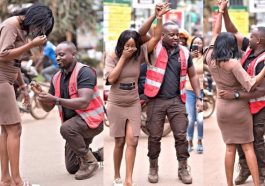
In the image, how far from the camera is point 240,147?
7266 mm

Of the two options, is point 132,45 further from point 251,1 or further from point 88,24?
point 88,24

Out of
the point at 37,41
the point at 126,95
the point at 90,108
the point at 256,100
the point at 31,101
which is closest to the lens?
the point at 37,41

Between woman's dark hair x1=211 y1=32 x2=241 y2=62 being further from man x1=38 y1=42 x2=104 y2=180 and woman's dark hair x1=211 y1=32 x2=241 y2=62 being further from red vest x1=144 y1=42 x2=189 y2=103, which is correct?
man x1=38 y1=42 x2=104 y2=180

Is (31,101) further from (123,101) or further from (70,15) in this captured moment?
(70,15)

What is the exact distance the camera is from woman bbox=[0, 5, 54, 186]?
21.1 ft

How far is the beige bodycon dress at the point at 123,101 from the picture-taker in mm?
6867

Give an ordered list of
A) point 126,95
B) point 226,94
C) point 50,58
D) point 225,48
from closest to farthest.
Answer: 1. point 225,48
2. point 226,94
3. point 126,95
4. point 50,58

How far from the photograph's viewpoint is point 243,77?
20.9 ft

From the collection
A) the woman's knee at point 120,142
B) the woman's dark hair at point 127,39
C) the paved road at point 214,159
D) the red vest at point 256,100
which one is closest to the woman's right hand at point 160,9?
the woman's dark hair at point 127,39

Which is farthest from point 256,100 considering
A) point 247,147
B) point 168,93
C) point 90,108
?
point 90,108

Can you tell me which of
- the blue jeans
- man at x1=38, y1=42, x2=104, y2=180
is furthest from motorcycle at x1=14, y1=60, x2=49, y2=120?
man at x1=38, y1=42, x2=104, y2=180

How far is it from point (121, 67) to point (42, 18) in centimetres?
94

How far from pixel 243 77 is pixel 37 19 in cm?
212

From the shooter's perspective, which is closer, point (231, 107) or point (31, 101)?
point (231, 107)
